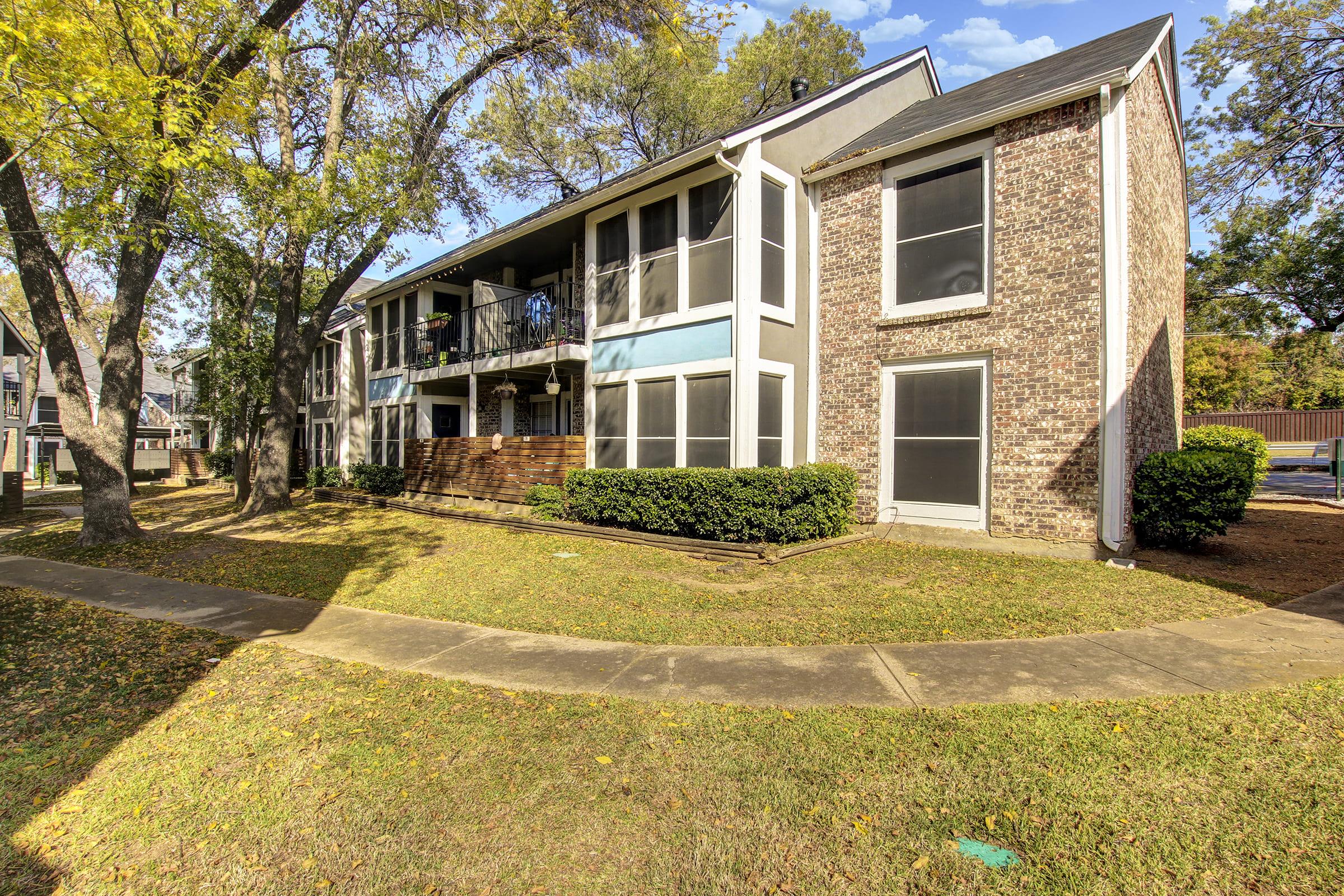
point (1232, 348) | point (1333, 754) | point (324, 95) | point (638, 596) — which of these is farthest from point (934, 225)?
point (1232, 348)

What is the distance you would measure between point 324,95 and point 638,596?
16184mm

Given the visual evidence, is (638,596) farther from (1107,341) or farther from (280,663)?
(1107,341)

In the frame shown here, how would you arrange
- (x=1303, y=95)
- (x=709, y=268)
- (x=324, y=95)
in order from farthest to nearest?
(x=1303, y=95), (x=324, y=95), (x=709, y=268)

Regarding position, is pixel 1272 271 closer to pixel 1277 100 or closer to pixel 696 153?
pixel 1277 100

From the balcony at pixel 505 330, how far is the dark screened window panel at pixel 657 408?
2121 mm

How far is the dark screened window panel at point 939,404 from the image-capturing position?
9164 mm

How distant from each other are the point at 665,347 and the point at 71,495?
2241 cm

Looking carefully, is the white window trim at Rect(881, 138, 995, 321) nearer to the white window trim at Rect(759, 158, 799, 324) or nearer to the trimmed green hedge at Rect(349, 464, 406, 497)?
the white window trim at Rect(759, 158, 799, 324)

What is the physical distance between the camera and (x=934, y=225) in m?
9.59

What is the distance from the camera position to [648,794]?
2.87 metres

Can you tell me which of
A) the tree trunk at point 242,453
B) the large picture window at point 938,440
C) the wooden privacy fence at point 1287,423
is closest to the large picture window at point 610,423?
the large picture window at point 938,440

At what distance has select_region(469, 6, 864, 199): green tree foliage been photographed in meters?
20.8

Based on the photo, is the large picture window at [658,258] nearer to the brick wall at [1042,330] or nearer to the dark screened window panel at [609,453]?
the dark screened window panel at [609,453]

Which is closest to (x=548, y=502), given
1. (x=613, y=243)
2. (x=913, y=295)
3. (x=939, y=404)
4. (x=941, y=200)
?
(x=613, y=243)
